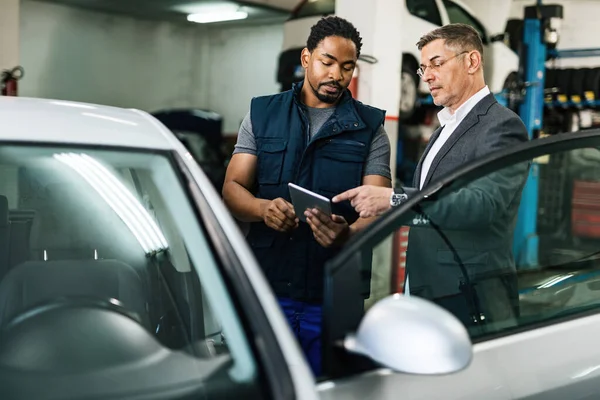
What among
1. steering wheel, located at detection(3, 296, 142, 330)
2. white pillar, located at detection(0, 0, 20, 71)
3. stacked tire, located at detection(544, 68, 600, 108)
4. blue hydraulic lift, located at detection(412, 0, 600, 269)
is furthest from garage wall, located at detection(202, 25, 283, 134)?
steering wheel, located at detection(3, 296, 142, 330)

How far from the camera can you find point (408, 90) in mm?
8281

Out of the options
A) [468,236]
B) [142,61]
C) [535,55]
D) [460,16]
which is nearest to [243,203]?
[468,236]

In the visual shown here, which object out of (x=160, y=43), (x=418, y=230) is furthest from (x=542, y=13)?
(x=418, y=230)

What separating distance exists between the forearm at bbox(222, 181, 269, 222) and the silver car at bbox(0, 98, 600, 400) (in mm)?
775

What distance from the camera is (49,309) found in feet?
5.04

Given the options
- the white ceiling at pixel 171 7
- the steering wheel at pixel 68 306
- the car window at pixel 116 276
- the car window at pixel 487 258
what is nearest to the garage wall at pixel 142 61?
the white ceiling at pixel 171 7

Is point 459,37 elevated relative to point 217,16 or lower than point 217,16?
lower

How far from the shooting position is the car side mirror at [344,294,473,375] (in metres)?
1.22

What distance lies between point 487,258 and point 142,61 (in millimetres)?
10686

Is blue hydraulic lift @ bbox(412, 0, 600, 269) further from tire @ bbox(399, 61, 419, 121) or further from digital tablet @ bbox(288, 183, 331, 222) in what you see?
digital tablet @ bbox(288, 183, 331, 222)

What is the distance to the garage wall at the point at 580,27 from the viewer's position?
36.9 feet

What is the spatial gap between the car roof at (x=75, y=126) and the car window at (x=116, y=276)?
25 millimetres

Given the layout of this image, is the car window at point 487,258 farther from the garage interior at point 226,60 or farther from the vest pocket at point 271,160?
the garage interior at point 226,60

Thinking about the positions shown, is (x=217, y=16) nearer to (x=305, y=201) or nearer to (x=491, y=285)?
(x=305, y=201)
